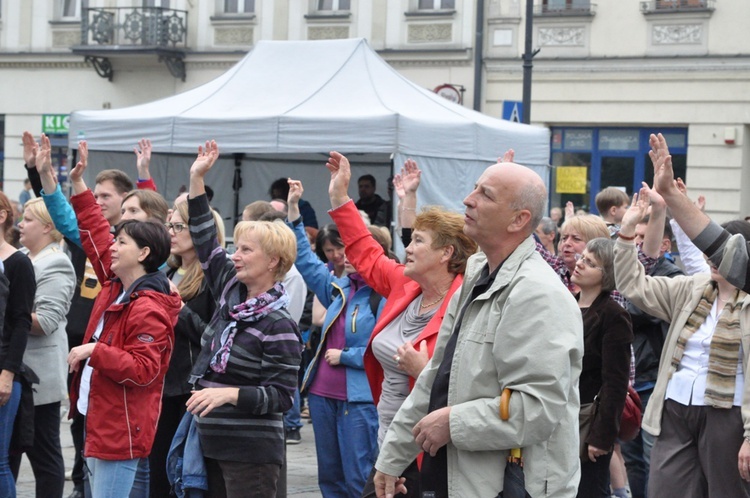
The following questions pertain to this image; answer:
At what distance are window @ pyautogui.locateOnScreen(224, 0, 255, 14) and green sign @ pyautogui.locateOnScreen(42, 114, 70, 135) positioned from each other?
174 inches

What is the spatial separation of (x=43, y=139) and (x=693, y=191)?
1668 cm

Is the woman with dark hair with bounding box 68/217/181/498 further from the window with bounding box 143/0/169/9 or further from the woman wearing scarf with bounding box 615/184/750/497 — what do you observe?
the window with bounding box 143/0/169/9

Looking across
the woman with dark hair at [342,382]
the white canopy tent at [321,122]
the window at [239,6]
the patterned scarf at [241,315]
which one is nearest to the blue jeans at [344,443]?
the woman with dark hair at [342,382]

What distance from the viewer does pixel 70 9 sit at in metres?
27.2

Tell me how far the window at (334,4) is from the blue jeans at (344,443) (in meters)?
18.7

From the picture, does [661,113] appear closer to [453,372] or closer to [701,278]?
[701,278]

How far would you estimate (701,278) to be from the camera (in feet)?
19.0

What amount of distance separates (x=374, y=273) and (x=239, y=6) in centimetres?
2083

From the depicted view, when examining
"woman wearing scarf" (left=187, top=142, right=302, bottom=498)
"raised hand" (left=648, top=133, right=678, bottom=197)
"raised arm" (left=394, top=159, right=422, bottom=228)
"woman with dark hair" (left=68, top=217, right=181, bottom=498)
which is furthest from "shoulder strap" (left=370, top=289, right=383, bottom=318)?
"raised hand" (left=648, top=133, right=678, bottom=197)

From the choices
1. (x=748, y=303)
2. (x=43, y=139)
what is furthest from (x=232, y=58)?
(x=748, y=303)

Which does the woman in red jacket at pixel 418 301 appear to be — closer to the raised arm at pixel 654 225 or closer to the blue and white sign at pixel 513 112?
the raised arm at pixel 654 225

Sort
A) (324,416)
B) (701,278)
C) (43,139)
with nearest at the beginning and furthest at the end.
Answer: (701,278)
(43,139)
(324,416)

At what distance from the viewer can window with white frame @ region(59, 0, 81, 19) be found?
27078 millimetres

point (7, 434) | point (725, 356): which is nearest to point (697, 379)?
point (725, 356)
